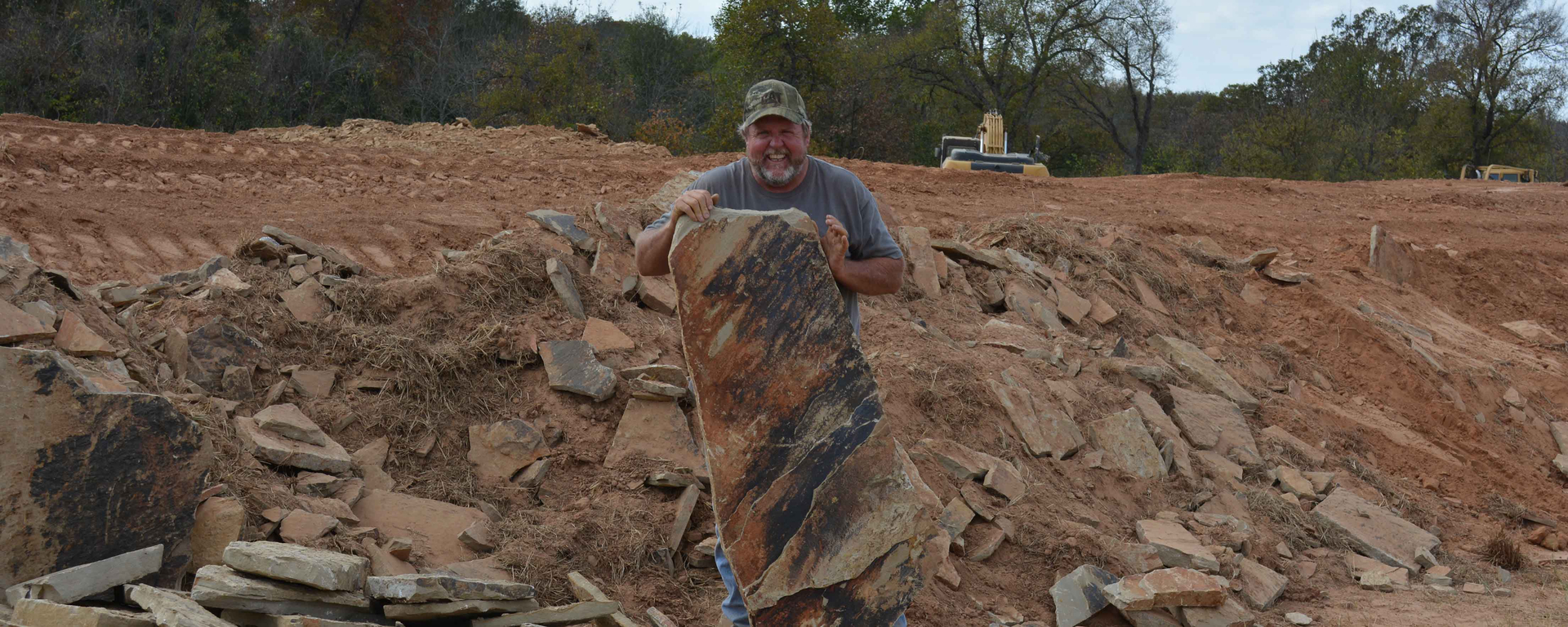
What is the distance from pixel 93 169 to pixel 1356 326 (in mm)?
10194

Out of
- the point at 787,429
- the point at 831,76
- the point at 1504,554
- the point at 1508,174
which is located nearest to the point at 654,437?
the point at 787,429

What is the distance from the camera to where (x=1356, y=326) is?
27.3 ft

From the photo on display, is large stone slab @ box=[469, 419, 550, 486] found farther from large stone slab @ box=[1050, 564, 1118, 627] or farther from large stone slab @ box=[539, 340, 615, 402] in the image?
large stone slab @ box=[1050, 564, 1118, 627]

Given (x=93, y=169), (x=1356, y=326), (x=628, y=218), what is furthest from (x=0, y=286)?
(x=1356, y=326)

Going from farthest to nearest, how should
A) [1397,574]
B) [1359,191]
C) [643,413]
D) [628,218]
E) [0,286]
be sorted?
1. [1359,191]
2. [628,218]
3. [1397,574]
4. [643,413]
5. [0,286]

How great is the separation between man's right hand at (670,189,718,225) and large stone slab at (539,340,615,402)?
195 cm

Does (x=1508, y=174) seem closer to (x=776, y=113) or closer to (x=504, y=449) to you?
(x=504, y=449)

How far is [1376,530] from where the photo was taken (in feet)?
18.7

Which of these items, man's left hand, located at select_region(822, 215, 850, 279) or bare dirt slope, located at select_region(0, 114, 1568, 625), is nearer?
man's left hand, located at select_region(822, 215, 850, 279)

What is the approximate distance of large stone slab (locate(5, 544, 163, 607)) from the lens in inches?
112

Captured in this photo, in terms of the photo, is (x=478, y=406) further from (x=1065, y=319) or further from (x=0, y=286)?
(x=1065, y=319)

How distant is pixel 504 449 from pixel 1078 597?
2442 mm

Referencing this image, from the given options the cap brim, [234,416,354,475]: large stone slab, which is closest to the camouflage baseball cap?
the cap brim

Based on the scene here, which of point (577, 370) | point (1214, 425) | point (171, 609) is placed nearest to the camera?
point (171, 609)
